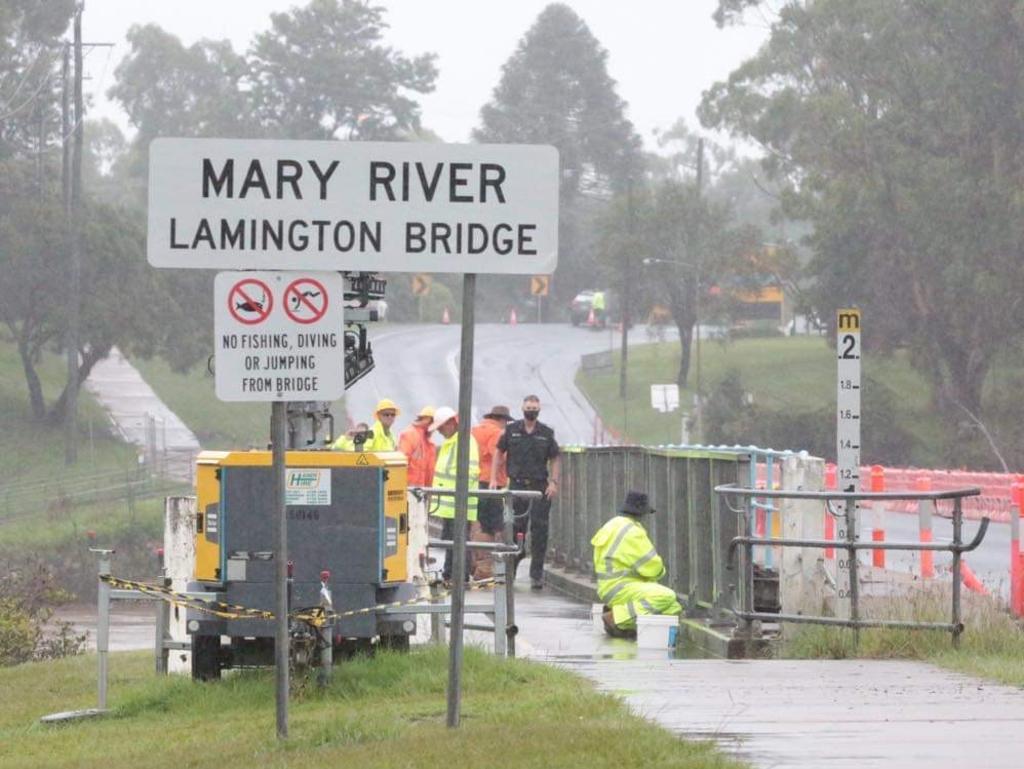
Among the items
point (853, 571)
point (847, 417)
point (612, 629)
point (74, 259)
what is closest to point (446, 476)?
point (612, 629)

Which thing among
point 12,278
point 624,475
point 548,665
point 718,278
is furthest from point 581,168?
point 548,665

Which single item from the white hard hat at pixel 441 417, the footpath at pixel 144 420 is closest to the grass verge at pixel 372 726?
the white hard hat at pixel 441 417

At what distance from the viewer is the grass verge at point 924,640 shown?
13.1m

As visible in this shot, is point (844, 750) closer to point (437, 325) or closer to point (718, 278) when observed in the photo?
point (718, 278)

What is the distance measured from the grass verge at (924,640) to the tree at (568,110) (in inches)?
4016

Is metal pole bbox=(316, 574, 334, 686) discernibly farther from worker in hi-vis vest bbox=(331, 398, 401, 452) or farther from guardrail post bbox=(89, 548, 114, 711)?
worker in hi-vis vest bbox=(331, 398, 401, 452)

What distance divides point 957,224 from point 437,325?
54779 mm

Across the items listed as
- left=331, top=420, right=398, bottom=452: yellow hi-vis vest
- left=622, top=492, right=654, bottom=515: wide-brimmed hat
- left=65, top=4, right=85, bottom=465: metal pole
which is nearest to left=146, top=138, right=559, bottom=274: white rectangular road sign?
left=622, top=492, right=654, bottom=515: wide-brimmed hat

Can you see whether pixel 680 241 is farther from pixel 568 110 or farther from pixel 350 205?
pixel 350 205

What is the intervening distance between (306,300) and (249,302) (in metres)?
0.26

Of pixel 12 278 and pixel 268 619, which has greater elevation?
pixel 12 278

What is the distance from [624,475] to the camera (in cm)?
2067

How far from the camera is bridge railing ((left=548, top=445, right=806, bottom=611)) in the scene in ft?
52.8

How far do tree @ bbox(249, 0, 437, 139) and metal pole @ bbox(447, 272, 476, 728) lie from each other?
99474 mm
